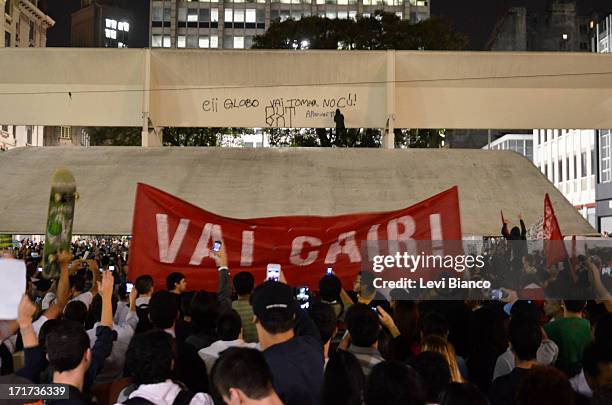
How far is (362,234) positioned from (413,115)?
12.3m

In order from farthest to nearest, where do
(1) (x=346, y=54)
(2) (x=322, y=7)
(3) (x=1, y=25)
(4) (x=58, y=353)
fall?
(2) (x=322, y=7)
(3) (x=1, y=25)
(1) (x=346, y=54)
(4) (x=58, y=353)

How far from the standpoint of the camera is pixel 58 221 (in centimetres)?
720

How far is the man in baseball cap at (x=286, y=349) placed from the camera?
144 inches

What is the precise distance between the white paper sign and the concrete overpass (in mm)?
16573

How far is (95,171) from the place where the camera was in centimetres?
1550

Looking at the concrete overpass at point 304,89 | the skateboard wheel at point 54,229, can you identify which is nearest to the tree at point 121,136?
the concrete overpass at point 304,89

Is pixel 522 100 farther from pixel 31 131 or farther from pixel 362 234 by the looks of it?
pixel 31 131

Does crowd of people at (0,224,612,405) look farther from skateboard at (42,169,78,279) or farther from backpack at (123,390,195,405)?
skateboard at (42,169,78,279)

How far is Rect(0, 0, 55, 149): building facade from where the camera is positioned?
62481mm

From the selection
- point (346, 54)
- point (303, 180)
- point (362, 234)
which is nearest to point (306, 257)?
point (362, 234)

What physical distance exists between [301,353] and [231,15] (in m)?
101

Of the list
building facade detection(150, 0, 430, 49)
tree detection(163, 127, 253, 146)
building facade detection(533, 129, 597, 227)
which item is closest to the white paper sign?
tree detection(163, 127, 253, 146)

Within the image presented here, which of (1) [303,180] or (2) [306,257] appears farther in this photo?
(1) [303,180]

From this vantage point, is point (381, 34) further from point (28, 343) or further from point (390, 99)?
point (28, 343)
